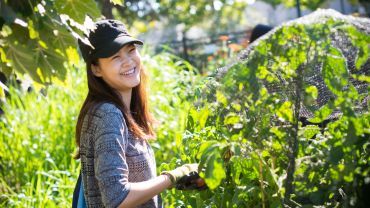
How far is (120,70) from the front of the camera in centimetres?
261

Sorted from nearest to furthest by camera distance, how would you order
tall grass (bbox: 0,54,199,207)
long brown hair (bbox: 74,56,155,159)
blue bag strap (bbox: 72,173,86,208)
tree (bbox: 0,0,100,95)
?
1. tree (bbox: 0,0,100,95)
2. long brown hair (bbox: 74,56,155,159)
3. blue bag strap (bbox: 72,173,86,208)
4. tall grass (bbox: 0,54,199,207)

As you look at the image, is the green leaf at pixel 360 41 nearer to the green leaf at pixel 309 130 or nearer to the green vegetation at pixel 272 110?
the green vegetation at pixel 272 110

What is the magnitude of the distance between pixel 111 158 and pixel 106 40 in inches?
22.2

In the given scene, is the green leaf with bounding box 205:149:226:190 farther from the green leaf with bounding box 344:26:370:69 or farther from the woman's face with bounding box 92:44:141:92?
the woman's face with bounding box 92:44:141:92

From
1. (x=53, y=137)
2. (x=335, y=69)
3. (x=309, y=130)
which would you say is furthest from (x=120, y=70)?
(x=53, y=137)

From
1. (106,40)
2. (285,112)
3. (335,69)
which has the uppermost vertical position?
(106,40)

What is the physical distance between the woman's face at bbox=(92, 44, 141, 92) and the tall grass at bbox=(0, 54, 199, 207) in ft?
4.15

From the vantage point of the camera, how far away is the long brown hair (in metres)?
2.53

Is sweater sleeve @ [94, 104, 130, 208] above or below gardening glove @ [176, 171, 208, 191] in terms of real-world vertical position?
above

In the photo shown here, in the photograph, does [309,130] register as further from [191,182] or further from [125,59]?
[125,59]

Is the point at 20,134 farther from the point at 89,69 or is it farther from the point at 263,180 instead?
the point at 263,180

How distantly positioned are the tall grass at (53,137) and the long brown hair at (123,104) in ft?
3.51

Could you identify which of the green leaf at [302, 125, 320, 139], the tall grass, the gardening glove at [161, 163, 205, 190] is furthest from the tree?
the tall grass

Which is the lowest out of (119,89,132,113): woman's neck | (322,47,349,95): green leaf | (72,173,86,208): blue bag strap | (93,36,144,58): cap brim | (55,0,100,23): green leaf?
(72,173,86,208): blue bag strap
